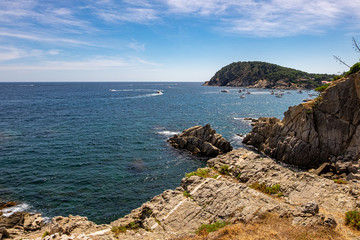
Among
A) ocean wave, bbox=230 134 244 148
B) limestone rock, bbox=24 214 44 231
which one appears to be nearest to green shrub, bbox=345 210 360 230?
limestone rock, bbox=24 214 44 231

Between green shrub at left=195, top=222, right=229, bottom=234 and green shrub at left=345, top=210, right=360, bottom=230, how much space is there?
7.89 meters

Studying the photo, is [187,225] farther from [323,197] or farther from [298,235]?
[323,197]

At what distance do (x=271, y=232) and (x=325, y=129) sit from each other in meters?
32.2

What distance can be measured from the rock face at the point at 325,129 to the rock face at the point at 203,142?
9489 millimetres

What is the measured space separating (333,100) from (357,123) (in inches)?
200

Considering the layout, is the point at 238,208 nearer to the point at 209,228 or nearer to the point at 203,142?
the point at 209,228

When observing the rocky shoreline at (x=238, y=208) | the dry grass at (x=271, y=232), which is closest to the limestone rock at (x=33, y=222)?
the rocky shoreline at (x=238, y=208)

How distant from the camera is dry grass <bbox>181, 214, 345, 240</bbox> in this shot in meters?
13.5

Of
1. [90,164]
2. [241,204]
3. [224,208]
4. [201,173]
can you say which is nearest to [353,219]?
[241,204]

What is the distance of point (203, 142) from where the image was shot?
1860 inches

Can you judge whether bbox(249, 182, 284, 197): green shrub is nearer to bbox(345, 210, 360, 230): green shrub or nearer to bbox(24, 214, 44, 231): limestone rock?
bbox(345, 210, 360, 230): green shrub

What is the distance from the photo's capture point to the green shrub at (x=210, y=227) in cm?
1551

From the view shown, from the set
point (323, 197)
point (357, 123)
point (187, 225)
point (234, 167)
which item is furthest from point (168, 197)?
point (357, 123)

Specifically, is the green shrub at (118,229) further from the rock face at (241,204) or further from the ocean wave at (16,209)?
the ocean wave at (16,209)
